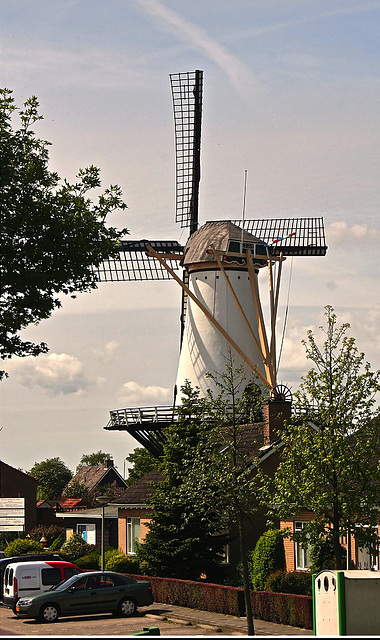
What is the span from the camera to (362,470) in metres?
25.5

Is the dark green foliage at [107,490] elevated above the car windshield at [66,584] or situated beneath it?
elevated above

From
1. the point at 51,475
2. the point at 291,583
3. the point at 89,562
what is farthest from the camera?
the point at 51,475

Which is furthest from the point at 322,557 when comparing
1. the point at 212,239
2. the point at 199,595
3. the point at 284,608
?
the point at 212,239

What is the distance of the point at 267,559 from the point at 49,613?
28.6 ft

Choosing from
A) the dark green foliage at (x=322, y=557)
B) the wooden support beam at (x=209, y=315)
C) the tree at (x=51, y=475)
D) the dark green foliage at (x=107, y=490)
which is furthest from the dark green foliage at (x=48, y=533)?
the tree at (x=51, y=475)

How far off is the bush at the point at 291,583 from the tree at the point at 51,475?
81.8m

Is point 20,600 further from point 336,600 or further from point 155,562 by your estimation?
point 336,600

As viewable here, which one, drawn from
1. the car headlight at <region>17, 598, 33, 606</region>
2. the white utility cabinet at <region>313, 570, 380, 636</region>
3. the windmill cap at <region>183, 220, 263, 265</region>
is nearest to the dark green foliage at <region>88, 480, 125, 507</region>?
the windmill cap at <region>183, 220, 263, 265</region>

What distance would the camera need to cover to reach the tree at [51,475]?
11551 cm

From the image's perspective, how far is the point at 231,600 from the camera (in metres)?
30.0

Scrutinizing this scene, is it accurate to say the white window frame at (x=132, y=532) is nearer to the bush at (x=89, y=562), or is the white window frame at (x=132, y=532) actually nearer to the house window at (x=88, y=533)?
the bush at (x=89, y=562)

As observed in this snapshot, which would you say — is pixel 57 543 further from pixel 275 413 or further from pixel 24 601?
pixel 24 601

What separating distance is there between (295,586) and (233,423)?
7.90 m

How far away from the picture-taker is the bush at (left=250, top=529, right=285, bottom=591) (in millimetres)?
33844
